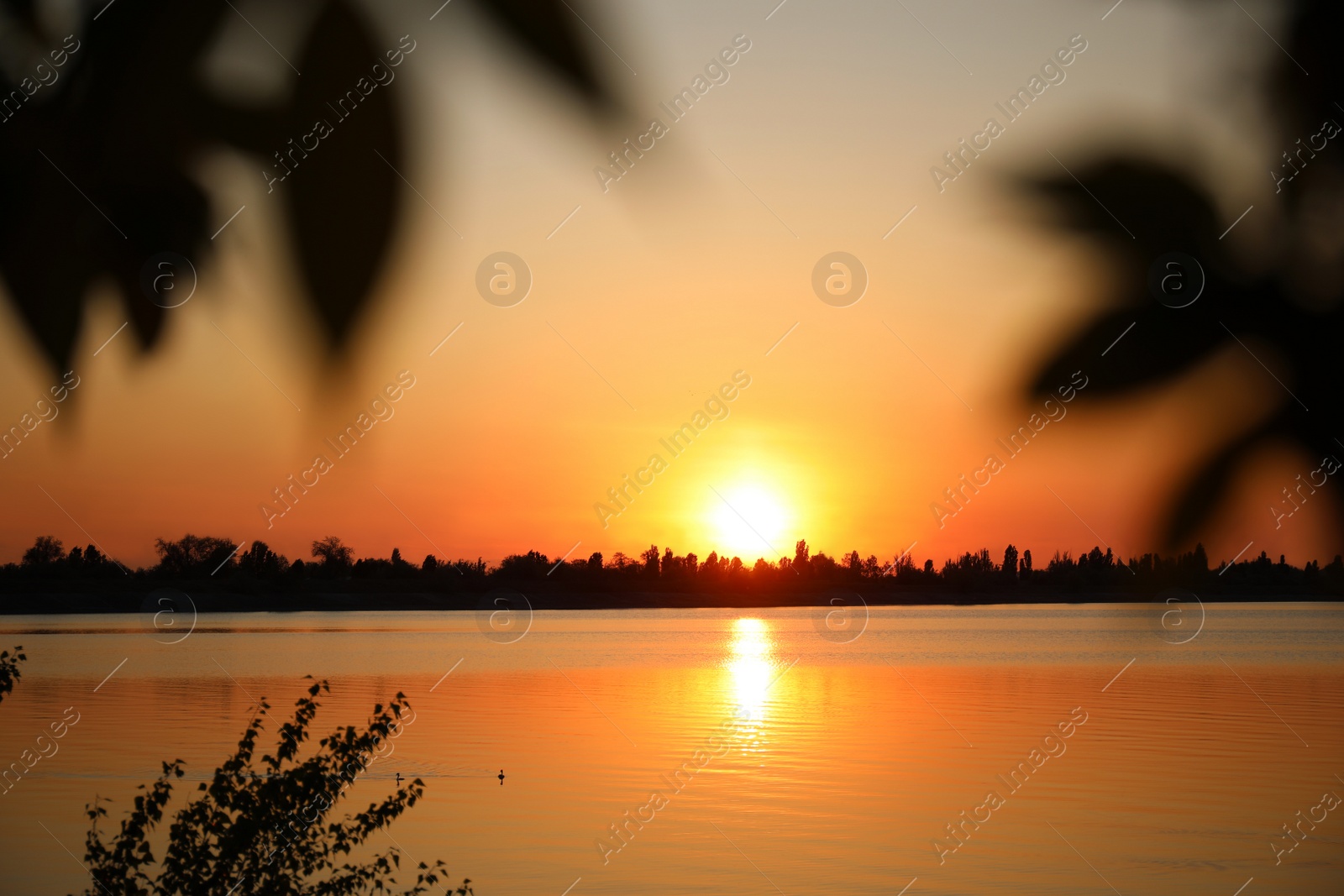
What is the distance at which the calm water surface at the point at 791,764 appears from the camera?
17750 mm

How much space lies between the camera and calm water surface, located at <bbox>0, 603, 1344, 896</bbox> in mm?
17750

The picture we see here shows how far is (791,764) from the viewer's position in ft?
89.7

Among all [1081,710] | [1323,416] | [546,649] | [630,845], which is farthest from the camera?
[546,649]

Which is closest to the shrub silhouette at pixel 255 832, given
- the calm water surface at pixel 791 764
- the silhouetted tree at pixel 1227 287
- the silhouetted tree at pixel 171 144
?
the calm water surface at pixel 791 764

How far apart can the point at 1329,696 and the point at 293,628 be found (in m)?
80.8

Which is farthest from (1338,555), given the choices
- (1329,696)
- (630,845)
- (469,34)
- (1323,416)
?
(1329,696)

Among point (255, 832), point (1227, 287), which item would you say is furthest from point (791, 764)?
point (1227, 287)

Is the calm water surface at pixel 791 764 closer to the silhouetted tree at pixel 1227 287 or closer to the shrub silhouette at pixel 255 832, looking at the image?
the silhouetted tree at pixel 1227 287

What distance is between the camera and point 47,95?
4.16 feet

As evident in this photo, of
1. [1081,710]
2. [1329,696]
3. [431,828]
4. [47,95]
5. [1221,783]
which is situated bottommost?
[47,95]

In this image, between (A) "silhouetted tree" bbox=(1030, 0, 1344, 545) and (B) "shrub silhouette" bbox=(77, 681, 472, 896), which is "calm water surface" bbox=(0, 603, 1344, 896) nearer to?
(A) "silhouetted tree" bbox=(1030, 0, 1344, 545)

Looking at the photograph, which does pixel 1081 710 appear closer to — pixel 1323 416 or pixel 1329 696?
pixel 1329 696

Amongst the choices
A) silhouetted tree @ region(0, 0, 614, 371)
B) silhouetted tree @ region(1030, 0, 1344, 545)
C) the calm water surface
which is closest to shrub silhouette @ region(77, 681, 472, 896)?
the calm water surface

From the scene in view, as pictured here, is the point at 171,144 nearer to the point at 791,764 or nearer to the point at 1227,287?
the point at 1227,287
